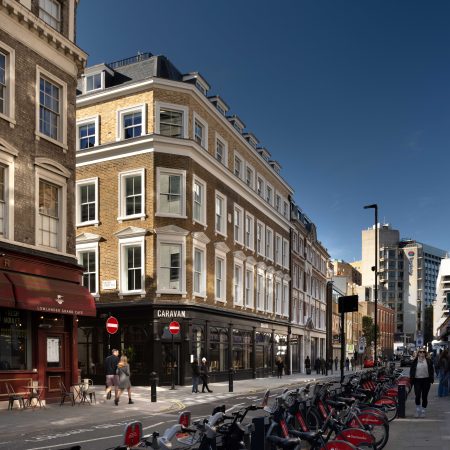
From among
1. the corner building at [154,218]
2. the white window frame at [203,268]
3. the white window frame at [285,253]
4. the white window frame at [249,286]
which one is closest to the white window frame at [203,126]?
the corner building at [154,218]

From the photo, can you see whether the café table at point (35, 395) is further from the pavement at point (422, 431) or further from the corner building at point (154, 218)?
the pavement at point (422, 431)

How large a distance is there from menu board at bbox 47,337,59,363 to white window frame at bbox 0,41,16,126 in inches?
287

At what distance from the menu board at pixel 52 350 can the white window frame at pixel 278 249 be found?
91.7 ft

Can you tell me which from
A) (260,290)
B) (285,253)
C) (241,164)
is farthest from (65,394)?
(285,253)

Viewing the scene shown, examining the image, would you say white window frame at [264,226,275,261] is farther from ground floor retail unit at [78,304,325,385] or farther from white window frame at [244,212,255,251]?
ground floor retail unit at [78,304,325,385]

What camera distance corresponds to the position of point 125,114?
3130 cm

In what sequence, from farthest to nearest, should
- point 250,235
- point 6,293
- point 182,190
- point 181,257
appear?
point 250,235 < point 182,190 < point 181,257 < point 6,293

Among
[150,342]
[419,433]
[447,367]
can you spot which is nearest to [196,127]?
[150,342]

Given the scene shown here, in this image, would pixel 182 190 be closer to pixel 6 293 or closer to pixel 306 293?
pixel 6 293

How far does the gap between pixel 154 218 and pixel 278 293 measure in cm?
1969

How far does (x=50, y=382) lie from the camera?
19.5 m

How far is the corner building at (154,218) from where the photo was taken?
29.3 meters

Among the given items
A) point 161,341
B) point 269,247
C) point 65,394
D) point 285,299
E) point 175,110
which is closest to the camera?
point 65,394

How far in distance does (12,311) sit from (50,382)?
2.91 m
